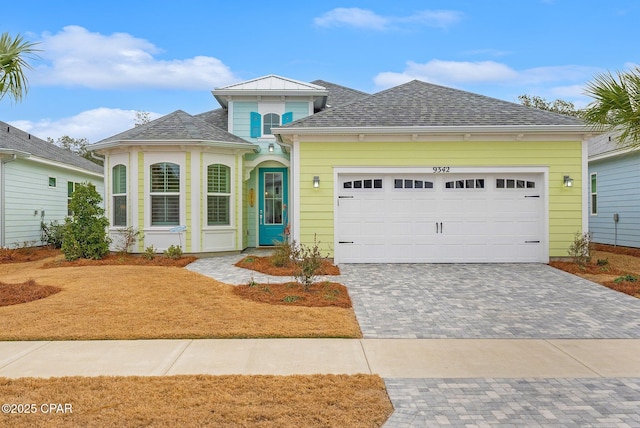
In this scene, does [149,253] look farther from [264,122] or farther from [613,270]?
[613,270]

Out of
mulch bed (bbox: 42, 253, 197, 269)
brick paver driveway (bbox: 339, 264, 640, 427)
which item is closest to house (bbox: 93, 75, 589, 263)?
brick paver driveway (bbox: 339, 264, 640, 427)

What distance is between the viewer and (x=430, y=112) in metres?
11.5

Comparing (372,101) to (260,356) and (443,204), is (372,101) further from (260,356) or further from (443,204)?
(260,356)

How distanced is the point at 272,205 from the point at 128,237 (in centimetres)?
454

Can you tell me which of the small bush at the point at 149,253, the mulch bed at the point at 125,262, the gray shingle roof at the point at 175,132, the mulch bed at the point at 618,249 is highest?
the gray shingle roof at the point at 175,132

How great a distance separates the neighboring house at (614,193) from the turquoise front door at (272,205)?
1059cm

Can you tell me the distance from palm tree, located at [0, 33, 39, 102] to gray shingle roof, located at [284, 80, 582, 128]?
5.47 metres

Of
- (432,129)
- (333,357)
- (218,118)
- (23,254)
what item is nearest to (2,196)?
(23,254)

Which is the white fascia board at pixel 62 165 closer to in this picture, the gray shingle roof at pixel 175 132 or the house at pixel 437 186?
the gray shingle roof at pixel 175 132

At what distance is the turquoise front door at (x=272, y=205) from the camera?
1423 cm

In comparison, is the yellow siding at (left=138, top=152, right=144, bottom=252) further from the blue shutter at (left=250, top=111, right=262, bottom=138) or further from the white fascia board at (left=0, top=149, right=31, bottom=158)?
the white fascia board at (left=0, top=149, right=31, bottom=158)

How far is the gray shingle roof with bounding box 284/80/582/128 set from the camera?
429 inches

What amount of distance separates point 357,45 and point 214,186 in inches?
343

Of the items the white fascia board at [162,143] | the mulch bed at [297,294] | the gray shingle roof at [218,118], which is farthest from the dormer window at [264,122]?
the mulch bed at [297,294]
